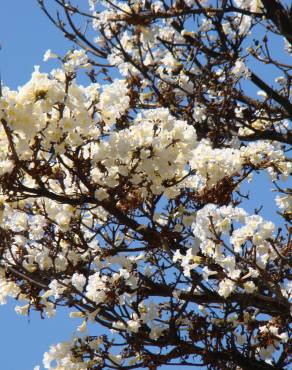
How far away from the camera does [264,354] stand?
245 inches

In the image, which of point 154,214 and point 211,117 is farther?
point 211,117

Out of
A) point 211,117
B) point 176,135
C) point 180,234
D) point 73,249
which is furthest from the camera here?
point 211,117

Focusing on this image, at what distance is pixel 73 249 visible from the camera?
6.61 meters

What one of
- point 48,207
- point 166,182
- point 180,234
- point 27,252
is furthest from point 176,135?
point 27,252

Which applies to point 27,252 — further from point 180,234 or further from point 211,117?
point 211,117

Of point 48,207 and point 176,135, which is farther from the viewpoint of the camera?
point 48,207

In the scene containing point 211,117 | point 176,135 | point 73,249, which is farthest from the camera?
point 211,117

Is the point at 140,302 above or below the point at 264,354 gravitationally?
above

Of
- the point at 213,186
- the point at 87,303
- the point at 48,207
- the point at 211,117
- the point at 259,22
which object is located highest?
the point at 259,22

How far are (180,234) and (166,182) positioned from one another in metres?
0.47

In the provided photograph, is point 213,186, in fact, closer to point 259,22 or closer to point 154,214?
point 154,214

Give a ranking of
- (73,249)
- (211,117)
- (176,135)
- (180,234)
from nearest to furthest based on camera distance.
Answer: (176,135) → (180,234) → (73,249) → (211,117)

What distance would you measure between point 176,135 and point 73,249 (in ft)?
5.39

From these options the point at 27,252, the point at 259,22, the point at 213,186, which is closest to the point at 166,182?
the point at 213,186
